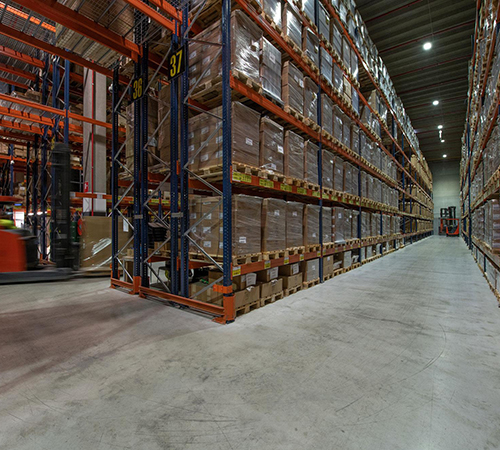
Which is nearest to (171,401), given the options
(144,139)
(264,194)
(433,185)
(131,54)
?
(144,139)

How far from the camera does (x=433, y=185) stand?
2992 centimetres

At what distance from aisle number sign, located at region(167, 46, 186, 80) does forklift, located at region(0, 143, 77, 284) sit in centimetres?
211

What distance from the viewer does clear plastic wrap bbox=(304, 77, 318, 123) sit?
17.4 feet

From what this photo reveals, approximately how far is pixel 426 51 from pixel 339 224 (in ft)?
36.3

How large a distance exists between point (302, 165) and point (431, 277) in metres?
4.18

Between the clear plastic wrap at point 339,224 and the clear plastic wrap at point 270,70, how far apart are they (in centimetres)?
335

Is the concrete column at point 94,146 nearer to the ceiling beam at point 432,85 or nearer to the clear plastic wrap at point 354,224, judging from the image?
the clear plastic wrap at point 354,224

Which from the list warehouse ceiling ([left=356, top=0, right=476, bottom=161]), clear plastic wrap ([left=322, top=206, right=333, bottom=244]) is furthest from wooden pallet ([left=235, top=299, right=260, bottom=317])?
warehouse ceiling ([left=356, top=0, right=476, bottom=161])

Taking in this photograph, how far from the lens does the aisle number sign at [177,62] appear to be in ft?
13.1

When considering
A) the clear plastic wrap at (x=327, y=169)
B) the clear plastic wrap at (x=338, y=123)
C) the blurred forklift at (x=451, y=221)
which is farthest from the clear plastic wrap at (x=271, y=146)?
the blurred forklift at (x=451, y=221)

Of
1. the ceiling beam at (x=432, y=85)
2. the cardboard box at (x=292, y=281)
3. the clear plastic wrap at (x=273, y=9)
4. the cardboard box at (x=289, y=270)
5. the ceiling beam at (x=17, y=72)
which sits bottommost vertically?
the cardboard box at (x=292, y=281)

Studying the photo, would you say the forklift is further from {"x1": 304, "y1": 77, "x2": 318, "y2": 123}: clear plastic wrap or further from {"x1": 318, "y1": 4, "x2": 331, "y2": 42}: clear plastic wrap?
{"x1": 318, "y1": 4, "x2": 331, "y2": 42}: clear plastic wrap

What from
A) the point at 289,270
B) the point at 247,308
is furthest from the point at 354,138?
the point at 247,308

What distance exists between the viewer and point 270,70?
4.35 m
